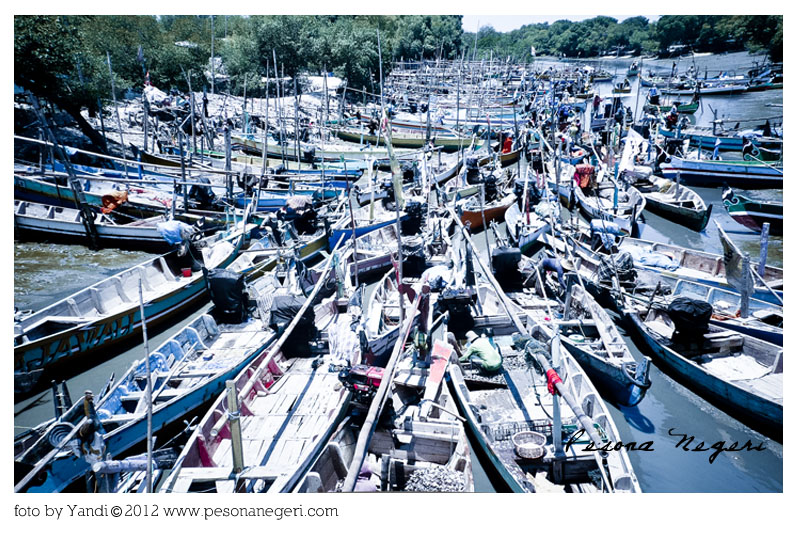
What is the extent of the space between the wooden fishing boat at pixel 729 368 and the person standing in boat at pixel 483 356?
182 inches

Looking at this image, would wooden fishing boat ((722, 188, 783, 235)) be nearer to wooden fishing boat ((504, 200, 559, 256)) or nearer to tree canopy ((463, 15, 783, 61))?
wooden fishing boat ((504, 200, 559, 256))

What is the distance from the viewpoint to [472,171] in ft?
91.9

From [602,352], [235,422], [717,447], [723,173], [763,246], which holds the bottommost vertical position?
[717,447]

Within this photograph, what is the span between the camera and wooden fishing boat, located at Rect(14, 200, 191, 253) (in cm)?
2017

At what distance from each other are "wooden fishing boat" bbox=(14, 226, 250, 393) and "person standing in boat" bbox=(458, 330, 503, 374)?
358 inches

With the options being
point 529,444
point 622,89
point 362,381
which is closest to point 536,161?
point 529,444

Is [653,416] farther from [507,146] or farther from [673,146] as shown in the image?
[673,146]

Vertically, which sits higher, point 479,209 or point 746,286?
point 479,209

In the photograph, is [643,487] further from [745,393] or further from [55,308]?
[55,308]

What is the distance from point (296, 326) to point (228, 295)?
267cm

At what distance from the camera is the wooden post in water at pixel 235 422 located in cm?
706

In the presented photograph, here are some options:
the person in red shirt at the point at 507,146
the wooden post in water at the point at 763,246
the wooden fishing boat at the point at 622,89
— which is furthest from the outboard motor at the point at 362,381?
the wooden fishing boat at the point at 622,89

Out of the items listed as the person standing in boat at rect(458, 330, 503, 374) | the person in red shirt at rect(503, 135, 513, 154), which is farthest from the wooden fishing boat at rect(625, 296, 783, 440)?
the person in red shirt at rect(503, 135, 513, 154)

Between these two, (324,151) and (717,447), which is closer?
(717,447)
